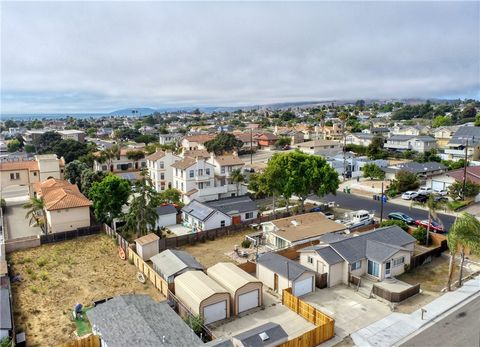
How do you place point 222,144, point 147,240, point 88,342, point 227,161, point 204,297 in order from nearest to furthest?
point 88,342 → point 204,297 → point 147,240 → point 227,161 → point 222,144

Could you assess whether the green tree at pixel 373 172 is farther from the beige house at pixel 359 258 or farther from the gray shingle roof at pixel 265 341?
the gray shingle roof at pixel 265 341

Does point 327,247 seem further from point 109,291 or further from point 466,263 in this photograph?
point 109,291

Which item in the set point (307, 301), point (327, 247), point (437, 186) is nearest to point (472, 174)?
point (437, 186)

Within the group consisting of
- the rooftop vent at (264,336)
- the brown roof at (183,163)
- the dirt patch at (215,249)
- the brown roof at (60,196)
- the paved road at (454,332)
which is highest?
the brown roof at (183,163)

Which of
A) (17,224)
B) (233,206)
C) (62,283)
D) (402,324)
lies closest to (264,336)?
(402,324)

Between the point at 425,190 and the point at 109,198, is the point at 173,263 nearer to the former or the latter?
the point at 109,198

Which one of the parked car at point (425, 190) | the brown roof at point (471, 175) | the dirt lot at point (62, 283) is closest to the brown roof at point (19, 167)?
the dirt lot at point (62, 283)
